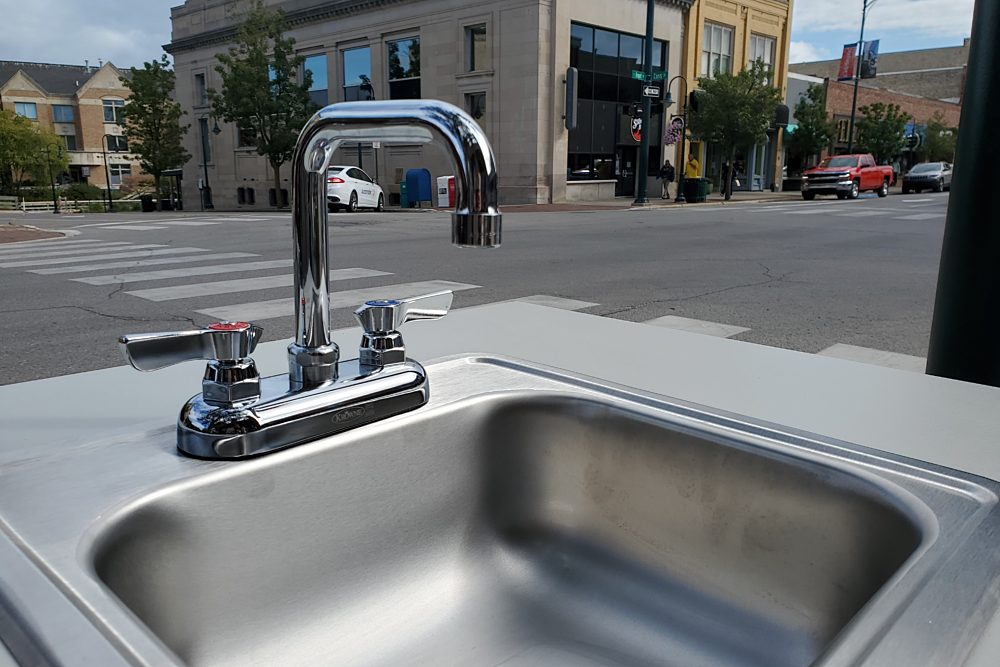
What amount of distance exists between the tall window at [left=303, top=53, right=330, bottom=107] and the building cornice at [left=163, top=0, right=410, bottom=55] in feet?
4.66

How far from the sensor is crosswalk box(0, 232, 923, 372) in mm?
5984

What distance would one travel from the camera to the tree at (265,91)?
28.8 m

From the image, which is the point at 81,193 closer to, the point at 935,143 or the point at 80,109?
the point at 80,109

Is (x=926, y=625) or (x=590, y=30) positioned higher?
(x=590, y=30)

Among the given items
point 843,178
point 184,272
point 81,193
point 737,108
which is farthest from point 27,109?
point 184,272

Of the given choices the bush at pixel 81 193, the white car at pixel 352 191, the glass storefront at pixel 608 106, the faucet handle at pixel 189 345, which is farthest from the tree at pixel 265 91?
the bush at pixel 81 193

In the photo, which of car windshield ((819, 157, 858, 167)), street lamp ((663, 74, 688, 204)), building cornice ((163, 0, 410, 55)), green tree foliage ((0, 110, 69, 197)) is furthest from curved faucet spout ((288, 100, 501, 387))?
green tree foliage ((0, 110, 69, 197))

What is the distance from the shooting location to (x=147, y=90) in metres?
36.8

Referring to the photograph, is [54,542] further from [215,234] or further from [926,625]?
[215,234]

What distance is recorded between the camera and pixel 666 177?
93.3ft

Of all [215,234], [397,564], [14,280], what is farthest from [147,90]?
[397,564]

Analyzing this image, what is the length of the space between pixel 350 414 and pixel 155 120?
41036 millimetres

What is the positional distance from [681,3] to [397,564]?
31.9 meters

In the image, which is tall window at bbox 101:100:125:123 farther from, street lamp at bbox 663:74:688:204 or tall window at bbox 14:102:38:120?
street lamp at bbox 663:74:688:204
